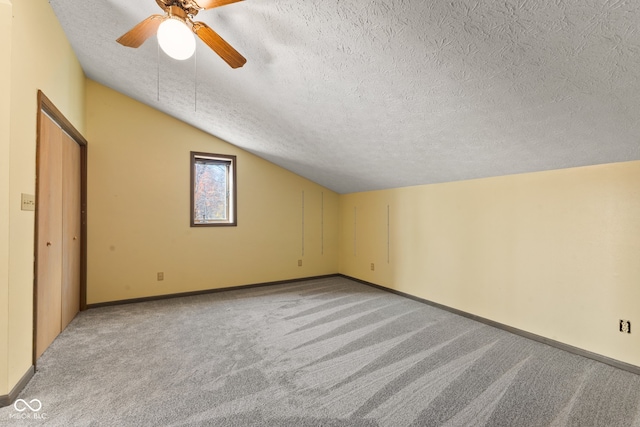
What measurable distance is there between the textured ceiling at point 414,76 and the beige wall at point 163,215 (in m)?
0.58

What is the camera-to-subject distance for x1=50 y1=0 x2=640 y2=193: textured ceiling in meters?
1.40

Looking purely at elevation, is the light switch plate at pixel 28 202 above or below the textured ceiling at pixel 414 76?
below

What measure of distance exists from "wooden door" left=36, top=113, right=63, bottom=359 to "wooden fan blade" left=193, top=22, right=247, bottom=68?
1474mm

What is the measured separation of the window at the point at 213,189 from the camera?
429 cm

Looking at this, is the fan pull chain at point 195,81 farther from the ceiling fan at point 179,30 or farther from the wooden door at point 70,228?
the wooden door at point 70,228

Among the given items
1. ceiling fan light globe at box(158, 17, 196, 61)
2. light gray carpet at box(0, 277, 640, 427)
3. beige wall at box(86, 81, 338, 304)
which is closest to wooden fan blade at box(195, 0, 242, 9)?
ceiling fan light globe at box(158, 17, 196, 61)

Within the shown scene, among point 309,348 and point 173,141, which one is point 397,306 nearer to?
point 309,348

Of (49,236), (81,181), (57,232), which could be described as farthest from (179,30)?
(81,181)

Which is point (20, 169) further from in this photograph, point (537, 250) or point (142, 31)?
point (537, 250)

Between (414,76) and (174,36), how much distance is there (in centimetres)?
146

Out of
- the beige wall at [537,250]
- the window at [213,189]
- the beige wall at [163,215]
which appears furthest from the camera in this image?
the window at [213,189]

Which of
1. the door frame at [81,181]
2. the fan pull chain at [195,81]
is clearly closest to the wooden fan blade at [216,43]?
the fan pull chain at [195,81]

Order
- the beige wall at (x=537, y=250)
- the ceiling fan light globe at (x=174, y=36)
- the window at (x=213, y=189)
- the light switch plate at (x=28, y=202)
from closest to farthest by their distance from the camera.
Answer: the ceiling fan light globe at (x=174, y=36) < the light switch plate at (x=28, y=202) < the beige wall at (x=537, y=250) < the window at (x=213, y=189)

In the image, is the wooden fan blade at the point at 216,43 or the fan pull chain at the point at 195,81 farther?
the fan pull chain at the point at 195,81
